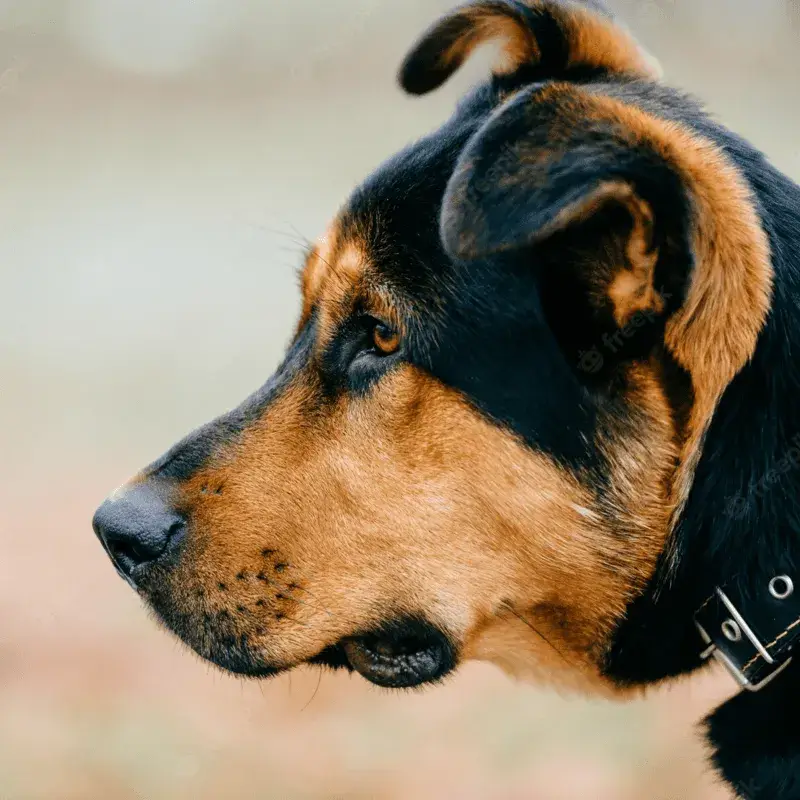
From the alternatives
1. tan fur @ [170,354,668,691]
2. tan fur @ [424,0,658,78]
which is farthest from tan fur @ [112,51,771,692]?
tan fur @ [424,0,658,78]

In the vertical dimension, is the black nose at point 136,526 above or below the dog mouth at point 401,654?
above

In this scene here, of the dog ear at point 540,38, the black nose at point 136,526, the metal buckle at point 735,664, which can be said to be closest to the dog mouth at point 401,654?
the black nose at point 136,526

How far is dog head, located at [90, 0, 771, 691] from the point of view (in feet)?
8.13

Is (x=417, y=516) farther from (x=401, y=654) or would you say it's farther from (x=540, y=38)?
(x=540, y=38)

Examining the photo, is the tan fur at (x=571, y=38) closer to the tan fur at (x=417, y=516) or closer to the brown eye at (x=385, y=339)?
the tan fur at (x=417, y=516)

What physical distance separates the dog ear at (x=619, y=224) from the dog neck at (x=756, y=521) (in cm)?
7

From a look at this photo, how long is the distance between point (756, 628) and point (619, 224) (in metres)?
1.05

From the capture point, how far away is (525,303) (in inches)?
105

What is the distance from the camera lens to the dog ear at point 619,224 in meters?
2.19

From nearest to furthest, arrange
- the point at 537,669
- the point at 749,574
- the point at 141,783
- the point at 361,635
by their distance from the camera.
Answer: the point at 749,574 < the point at 361,635 < the point at 537,669 < the point at 141,783

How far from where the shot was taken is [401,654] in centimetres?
290

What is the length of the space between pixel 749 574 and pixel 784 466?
29 cm

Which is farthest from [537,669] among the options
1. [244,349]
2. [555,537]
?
[244,349]

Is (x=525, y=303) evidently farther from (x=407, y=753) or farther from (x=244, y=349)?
(x=244, y=349)
